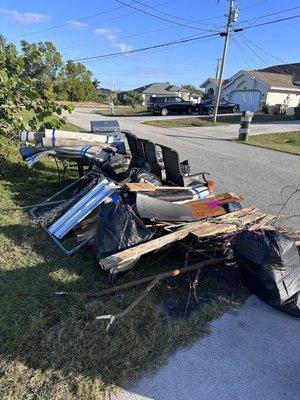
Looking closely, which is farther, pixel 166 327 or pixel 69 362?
pixel 166 327

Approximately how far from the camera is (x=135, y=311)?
2906 millimetres

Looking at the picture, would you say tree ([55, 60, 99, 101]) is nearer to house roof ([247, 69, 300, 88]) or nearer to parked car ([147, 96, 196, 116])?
parked car ([147, 96, 196, 116])

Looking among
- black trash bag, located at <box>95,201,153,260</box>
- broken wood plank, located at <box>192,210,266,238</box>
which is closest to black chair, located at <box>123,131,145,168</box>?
broken wood plank, located at <box>192,210,266,238</box>

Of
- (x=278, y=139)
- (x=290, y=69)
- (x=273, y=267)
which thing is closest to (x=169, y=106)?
(x=278, y=139)

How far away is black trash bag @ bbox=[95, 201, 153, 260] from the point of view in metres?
3.26

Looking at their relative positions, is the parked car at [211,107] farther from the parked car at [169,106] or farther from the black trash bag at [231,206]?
the black trash bag at [231,206]

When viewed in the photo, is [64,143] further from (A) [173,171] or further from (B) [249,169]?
(B) [249,169]

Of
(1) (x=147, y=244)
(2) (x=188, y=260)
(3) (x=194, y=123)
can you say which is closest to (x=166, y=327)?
(1) (x=147, y=244)

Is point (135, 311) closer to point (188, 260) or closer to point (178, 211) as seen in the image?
point (188, 260)

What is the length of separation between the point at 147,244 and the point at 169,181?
2044 mm

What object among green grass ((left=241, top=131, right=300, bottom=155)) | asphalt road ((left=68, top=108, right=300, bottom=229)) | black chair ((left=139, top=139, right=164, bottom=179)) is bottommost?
green grass ((left=241, top=131, right=300, bottom=155))

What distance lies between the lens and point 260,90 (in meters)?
36.9

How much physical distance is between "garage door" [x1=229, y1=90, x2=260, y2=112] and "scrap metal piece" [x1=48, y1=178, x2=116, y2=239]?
3610 cm

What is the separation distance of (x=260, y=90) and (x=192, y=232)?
37.1m
